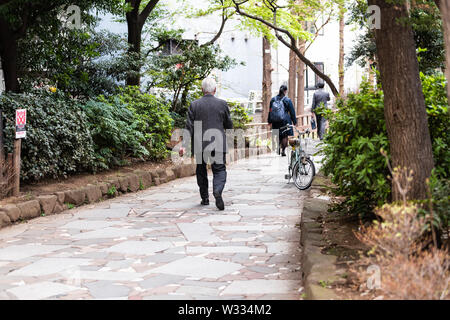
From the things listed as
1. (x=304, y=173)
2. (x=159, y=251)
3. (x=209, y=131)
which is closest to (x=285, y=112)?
(x=304, y=173)

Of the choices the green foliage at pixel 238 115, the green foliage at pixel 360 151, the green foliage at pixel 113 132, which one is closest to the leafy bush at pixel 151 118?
the green foliage at pixel 113 132

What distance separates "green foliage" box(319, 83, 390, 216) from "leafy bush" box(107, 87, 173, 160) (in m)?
7.06

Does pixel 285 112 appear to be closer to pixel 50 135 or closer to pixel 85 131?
pixel 85 131

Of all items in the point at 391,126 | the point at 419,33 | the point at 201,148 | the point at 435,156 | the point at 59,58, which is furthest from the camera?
the point at 419,33

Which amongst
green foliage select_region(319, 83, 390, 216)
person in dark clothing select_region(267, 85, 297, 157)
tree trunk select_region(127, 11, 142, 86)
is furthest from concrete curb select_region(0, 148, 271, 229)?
green foliage select_region(319, 83, 390, 216)

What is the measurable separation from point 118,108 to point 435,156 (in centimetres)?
823

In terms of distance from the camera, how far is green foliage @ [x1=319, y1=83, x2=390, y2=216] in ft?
21.0

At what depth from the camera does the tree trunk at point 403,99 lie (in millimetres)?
5523

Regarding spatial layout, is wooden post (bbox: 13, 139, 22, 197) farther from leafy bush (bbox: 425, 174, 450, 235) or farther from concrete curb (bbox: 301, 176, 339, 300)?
leafy bush (bbox: 425, 174, 450, 235)

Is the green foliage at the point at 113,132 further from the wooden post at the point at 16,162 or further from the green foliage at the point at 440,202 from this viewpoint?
the green foliage at the point at 440,202

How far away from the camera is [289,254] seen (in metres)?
6.71

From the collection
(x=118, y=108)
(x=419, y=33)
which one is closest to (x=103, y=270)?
(x=118, y=108)

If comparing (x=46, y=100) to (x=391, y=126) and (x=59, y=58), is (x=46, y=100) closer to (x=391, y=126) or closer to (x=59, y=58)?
(x=59, y=58)

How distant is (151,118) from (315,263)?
934 centimetres
